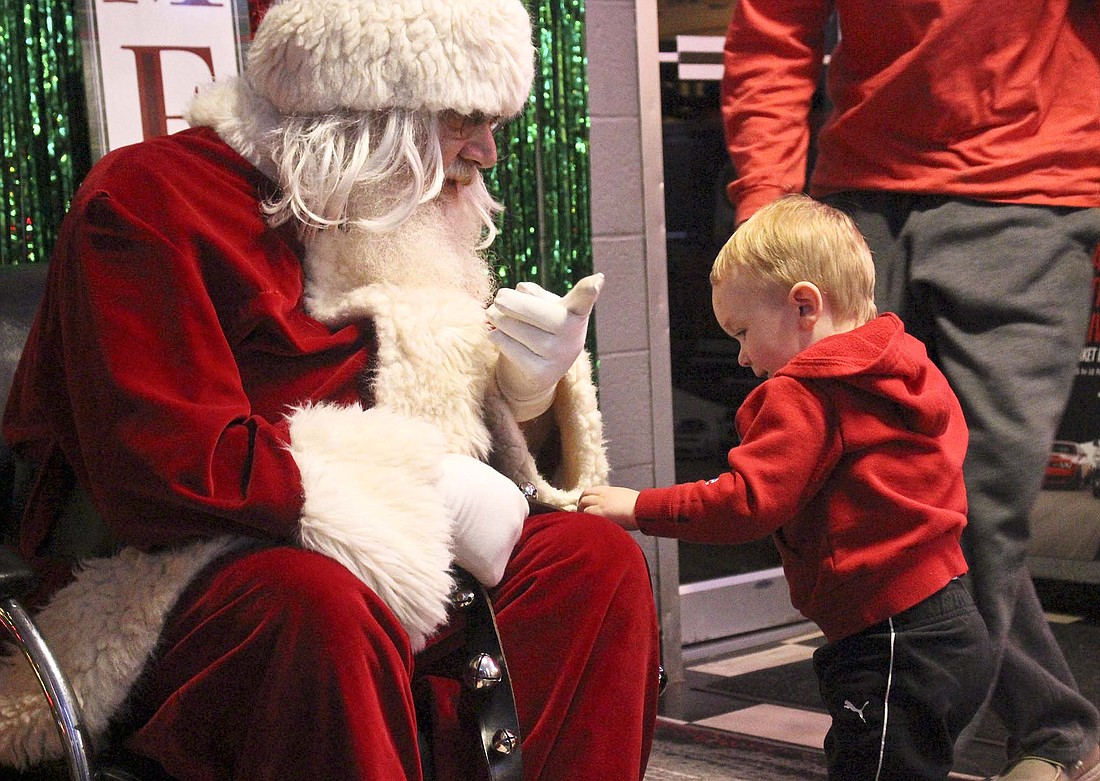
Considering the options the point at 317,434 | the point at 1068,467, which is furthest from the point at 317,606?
the point at 1068,467

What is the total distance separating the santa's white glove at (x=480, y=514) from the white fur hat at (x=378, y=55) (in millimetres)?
482

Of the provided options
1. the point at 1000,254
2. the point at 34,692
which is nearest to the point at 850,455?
the point at 1000,254

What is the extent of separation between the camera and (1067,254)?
1.98 m

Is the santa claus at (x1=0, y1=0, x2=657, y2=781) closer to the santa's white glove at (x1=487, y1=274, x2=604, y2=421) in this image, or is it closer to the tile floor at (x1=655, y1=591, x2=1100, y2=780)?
the santa's white glove at (x1=487, y1=274, x2=604, y2=421)

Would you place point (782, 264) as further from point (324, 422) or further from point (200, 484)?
A: point (200, 484)

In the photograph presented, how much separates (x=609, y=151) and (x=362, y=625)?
1742 mm

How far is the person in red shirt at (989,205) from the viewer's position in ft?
6.29

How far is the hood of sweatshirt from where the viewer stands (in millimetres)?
1578

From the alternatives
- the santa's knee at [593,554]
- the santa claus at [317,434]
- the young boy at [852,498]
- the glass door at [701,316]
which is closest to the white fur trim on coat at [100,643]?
the santa claus at [317,434]

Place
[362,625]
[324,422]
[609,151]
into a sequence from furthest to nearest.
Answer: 1. [609,151]
2. [324,422]
3. [362,625]

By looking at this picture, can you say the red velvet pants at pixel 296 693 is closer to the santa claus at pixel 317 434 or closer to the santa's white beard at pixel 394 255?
the santa claus at pixel 317 434

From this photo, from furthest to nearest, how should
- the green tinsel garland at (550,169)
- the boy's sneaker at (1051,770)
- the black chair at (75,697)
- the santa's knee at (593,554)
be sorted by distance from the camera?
the green tinsel garland at (550,169) < the boy's sneaker at (1051,770) < the santa's knee at (593,554) < the black chair at (75,697)

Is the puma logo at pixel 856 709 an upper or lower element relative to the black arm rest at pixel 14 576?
lower

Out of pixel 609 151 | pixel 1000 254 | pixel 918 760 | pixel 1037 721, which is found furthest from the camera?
pixel 609 151
